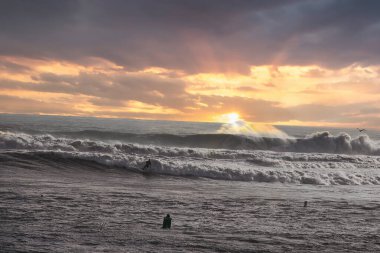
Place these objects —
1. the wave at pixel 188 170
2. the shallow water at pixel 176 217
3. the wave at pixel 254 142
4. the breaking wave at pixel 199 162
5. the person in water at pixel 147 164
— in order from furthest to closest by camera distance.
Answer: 1. the wave at pixel 254 142
2. the person in water at pixel 147 164
3. the breaking wave at pixel 199 162
4. the wave at pixel 188 170
5. the shallow water at pixel 176 217

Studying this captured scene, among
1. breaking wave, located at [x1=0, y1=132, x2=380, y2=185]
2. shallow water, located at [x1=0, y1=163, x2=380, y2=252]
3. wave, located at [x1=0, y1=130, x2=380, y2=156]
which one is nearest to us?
shallow water, located at [x1=0, y1=163, x2=380, y2=252]

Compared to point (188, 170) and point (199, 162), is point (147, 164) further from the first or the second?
point (199, 162)

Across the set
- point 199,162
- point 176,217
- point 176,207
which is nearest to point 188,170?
point 199,162

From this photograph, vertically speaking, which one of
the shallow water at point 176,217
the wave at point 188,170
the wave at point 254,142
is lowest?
the shallow water at point 176,217

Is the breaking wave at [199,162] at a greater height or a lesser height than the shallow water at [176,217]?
greater

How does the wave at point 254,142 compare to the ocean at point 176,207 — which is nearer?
the ocean at point 176,207

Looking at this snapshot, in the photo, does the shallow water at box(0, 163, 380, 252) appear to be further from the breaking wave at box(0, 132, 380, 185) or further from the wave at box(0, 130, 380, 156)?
the wave at box(0, 130, 380, 156)

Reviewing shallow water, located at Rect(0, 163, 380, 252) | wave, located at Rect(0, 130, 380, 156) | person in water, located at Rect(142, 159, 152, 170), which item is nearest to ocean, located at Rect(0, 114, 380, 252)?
shallow water, located at Rect(0, 163, 380, 252)

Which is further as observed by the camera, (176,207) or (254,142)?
(254,142)

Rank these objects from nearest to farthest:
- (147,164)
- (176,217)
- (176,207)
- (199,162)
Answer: (176,217), (176,207), (147,164), (199,162)

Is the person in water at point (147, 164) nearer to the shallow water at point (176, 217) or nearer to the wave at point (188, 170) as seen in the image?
the wave at point (188, 170)

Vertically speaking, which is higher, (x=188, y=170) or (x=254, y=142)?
(x=254, y=142)

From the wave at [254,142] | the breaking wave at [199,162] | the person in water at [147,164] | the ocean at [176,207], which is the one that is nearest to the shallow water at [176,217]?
the ocean at [176,207]

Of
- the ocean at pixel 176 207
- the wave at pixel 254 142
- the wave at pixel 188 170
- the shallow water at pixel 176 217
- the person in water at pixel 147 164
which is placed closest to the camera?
the shallow water at pixel 176 217
